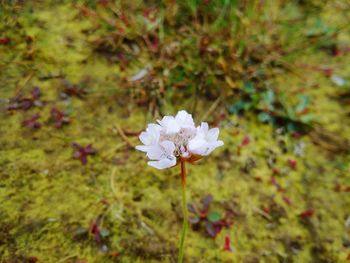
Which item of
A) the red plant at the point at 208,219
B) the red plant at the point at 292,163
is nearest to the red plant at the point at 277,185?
the red plant at the point at 292,163

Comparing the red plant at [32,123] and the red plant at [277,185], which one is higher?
the red plant at [32,123]

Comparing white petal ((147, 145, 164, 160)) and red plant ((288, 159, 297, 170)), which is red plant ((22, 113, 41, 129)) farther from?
red plant ((288, 159, 297, 170))

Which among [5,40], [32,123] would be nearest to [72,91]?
[32,123]

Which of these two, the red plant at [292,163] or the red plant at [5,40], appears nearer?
the red plant at [292,163]

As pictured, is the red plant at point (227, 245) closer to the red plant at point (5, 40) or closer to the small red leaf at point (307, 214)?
the small red leaf at point (307, 214)

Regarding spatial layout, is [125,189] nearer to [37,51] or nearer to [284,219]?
[284,219]

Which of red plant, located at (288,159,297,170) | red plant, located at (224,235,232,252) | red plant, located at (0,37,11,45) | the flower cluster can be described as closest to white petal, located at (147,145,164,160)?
the flower cluster

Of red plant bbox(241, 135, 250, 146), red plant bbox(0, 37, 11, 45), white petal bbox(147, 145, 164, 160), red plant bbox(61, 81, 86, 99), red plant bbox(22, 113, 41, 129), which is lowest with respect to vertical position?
red plant bbox(241, 135, 250, 146)

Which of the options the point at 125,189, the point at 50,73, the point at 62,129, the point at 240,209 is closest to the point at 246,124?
the point at 240,209
